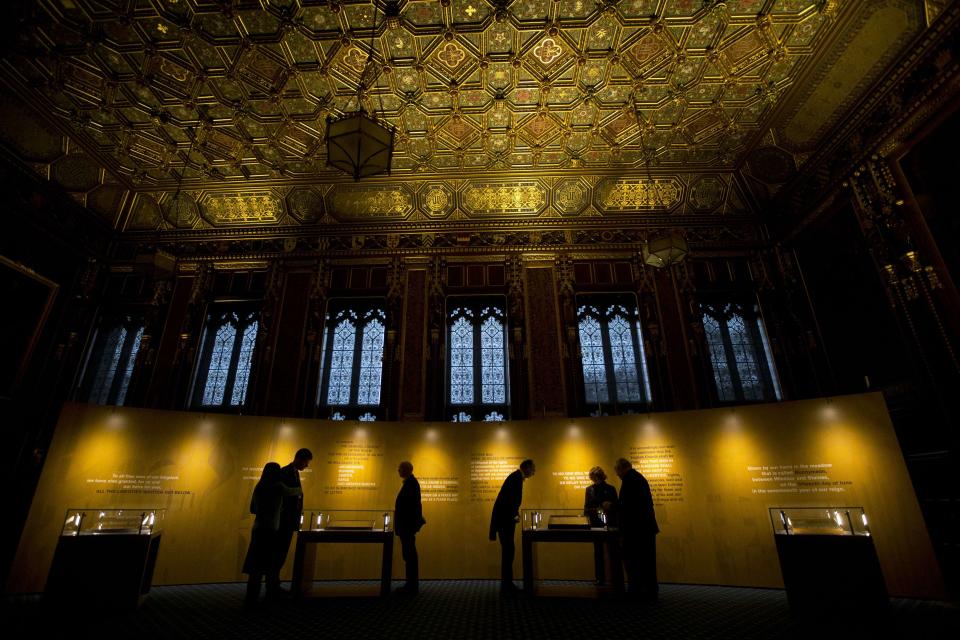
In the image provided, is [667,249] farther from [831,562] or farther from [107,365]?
[107,365]

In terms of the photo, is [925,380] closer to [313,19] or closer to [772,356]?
[772,356]

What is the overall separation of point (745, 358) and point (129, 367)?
12441 millimetres

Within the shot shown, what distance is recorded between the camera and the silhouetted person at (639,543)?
4559 millimetres

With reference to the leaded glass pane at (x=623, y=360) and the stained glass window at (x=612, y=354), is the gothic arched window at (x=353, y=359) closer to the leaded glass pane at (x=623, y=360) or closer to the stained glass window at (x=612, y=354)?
the stained glass window at (x=612, y=354)

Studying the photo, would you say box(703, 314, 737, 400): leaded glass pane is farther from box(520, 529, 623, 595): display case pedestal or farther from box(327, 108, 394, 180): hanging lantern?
box(327, 108, 394, 180): hanging lantern

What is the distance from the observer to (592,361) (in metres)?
9.12

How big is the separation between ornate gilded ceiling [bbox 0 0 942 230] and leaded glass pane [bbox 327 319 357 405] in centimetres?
256

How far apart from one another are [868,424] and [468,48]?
778cm

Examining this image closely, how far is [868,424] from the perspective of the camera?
5637 mm

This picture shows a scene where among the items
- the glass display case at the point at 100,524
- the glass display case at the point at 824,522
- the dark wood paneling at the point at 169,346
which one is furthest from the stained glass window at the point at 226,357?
the glass display case at the point at 824,522

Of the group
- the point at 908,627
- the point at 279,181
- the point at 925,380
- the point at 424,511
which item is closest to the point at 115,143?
the point at 279,181

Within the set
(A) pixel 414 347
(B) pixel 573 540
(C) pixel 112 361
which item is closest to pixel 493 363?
(A) pixel 414 347

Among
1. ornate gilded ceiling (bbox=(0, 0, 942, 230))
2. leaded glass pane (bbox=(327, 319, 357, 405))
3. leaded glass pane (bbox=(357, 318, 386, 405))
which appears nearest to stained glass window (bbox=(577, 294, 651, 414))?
ornate gilded ceiling (bbox=(0, 0, 942, 230))

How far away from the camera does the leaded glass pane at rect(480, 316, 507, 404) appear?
29.3 feet
